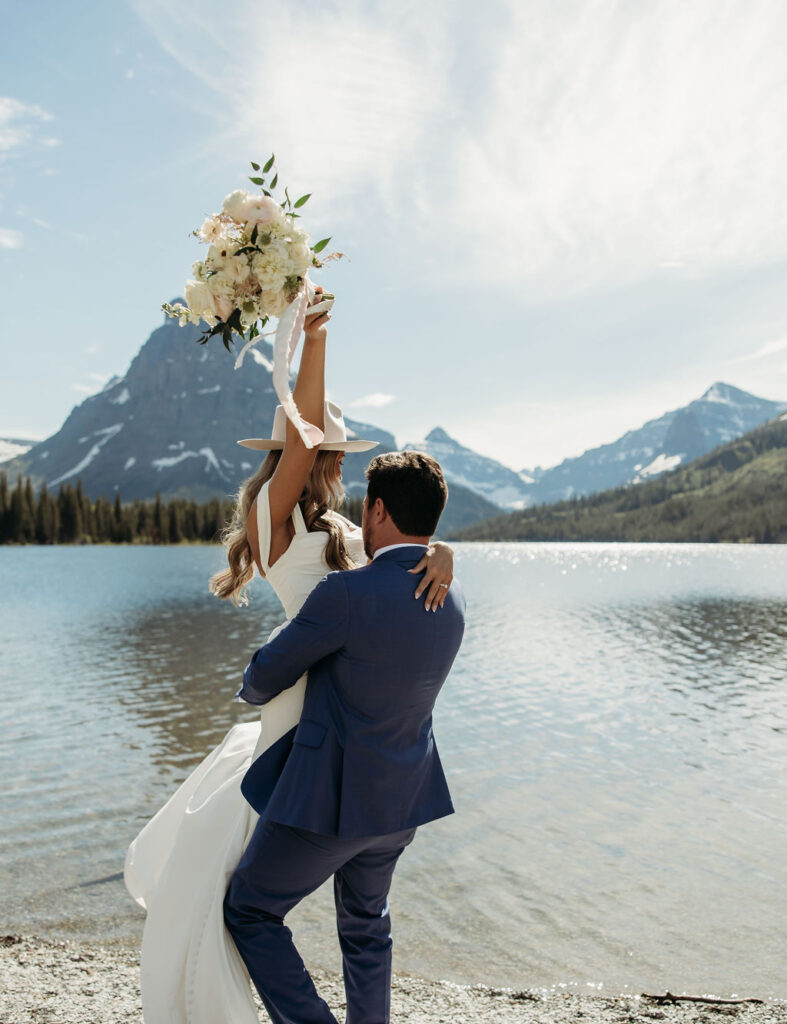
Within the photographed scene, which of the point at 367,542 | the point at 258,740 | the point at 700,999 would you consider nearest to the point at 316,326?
the point at 367,542

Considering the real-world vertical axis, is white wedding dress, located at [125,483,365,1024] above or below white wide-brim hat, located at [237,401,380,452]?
below

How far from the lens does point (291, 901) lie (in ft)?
11.7

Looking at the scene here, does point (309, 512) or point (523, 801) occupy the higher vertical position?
point (309, 512)

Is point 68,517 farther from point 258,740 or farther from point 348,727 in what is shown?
point 348,727

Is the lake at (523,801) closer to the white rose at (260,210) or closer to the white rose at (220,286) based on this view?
the white rose at (220,286)

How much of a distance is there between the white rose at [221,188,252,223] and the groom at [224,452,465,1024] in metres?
1.45

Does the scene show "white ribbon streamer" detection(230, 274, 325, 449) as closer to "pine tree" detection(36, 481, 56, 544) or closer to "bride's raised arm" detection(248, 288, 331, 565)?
"bride's raised arm" detection(248, 288, 331, 565)

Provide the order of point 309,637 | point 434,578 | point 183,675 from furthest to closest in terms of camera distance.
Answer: point 183,675
point 434,578
point 309,637

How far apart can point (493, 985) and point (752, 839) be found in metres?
5.67

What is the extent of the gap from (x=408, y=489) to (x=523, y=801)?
31.7 feet

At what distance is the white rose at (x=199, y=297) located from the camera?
3.85m

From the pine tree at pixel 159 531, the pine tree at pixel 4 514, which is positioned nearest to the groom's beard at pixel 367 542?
the pine tree at pixel 4 514

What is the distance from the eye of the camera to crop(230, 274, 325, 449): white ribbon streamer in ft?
11.3

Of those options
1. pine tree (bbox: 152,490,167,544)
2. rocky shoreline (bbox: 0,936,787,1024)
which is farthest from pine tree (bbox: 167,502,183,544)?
rocky shoreline (bbox: 0,936,787,1024)
